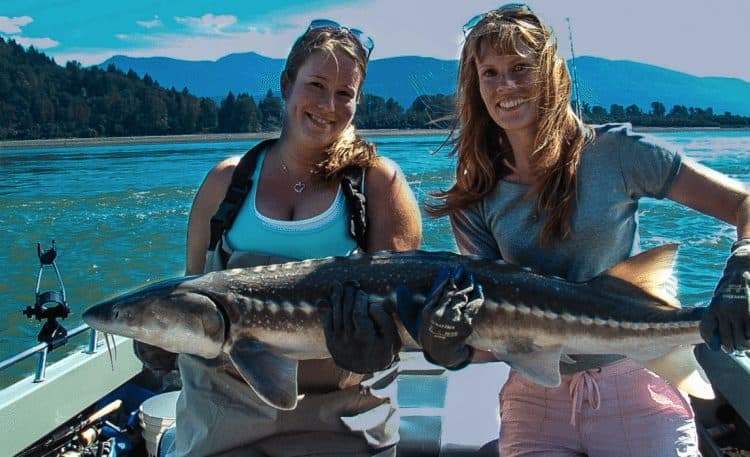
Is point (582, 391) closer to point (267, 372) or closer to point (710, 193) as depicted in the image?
point (710, 193)

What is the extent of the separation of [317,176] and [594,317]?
3.05 ft

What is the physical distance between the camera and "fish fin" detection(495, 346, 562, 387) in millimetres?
2012

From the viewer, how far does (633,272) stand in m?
2.10

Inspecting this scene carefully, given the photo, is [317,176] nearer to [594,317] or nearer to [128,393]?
[594,317]

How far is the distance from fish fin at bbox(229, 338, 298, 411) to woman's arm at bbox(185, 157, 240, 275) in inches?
19.6

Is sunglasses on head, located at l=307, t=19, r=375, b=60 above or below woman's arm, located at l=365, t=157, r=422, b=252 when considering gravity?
above

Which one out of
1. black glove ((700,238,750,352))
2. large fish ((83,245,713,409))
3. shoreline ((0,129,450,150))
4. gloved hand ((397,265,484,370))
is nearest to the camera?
black glove ((700,238,750,352))

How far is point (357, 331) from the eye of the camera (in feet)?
6.40

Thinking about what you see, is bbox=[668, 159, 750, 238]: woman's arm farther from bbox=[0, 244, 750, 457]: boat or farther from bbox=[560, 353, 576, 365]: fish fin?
bbox=[0, 244, 750, 457]: boat

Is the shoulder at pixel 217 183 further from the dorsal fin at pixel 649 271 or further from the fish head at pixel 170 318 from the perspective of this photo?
the dorsal fin at pixel 649 271

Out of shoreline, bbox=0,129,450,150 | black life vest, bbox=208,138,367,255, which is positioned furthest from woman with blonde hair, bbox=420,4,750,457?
shoreline, bbox=0,129,450,150

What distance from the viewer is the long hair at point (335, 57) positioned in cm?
231

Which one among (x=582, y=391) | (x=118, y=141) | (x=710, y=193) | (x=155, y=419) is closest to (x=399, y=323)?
(x=582, y=391)

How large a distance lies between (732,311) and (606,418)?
1.85 feet
